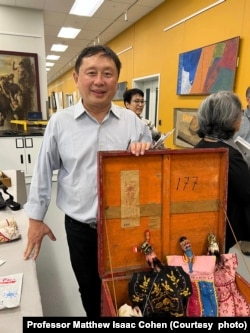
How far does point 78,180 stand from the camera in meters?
1.07

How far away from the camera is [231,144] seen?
1.21 meters

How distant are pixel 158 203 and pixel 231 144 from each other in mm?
548

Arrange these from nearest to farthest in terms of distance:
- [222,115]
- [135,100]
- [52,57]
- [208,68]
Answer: [222,115] < [135,100] < [208,68] < [52,57]

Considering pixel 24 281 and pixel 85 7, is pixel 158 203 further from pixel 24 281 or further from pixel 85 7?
pixel 85 7

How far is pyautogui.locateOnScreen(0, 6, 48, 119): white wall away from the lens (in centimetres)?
438

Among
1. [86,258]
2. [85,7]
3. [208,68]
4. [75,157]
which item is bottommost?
[86,258]

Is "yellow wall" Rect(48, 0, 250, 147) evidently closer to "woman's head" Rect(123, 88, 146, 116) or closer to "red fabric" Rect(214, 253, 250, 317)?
"woman's head" Rect(123, 88, 146, 116)

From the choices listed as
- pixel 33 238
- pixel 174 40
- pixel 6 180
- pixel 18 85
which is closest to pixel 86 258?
pixel 33 238

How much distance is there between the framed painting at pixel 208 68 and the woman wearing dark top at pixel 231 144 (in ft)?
6.47

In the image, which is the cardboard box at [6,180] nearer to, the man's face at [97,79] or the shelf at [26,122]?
the man's face at [97,79]

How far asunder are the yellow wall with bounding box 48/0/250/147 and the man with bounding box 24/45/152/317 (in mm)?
2262

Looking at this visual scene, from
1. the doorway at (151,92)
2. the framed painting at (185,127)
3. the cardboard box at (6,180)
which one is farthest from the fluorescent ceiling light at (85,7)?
the cardboard box at (6,180)

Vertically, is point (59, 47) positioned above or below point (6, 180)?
above

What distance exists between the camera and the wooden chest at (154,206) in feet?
2.81
